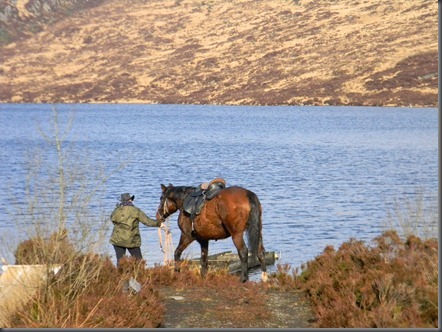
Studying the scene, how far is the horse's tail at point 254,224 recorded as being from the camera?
49.0 ft

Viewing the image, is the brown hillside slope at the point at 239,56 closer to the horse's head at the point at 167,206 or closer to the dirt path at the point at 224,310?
the horse's head at the point at 167,206

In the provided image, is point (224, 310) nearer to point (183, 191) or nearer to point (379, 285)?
point (379, 285)

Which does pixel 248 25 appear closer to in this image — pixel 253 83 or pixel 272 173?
pixel 253 83

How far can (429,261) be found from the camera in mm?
12094

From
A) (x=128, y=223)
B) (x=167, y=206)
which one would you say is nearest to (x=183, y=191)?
(x=167, y=206)

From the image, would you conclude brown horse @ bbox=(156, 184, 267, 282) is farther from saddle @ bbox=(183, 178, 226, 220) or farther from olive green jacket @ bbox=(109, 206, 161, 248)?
olive green jacket @ bbox=(109, 206, 161, 248)

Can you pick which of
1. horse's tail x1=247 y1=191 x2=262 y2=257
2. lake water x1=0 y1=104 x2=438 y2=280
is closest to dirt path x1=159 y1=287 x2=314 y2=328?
horse's tail x1=247 y1=191 x2=262 y2=257

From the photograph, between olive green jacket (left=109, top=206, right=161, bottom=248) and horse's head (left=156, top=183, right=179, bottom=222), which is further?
horse's head (left=156, top=183, right=179, bottom=222)

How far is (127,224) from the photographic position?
15180 mm

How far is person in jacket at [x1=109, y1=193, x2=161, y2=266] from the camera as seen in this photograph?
15.1 m

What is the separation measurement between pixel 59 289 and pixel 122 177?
120 feet

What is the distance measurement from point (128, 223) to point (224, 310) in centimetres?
335

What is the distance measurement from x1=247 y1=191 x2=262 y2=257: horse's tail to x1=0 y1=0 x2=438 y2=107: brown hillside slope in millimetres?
92719

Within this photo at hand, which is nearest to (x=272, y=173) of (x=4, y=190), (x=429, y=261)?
(x=4, y=190)
